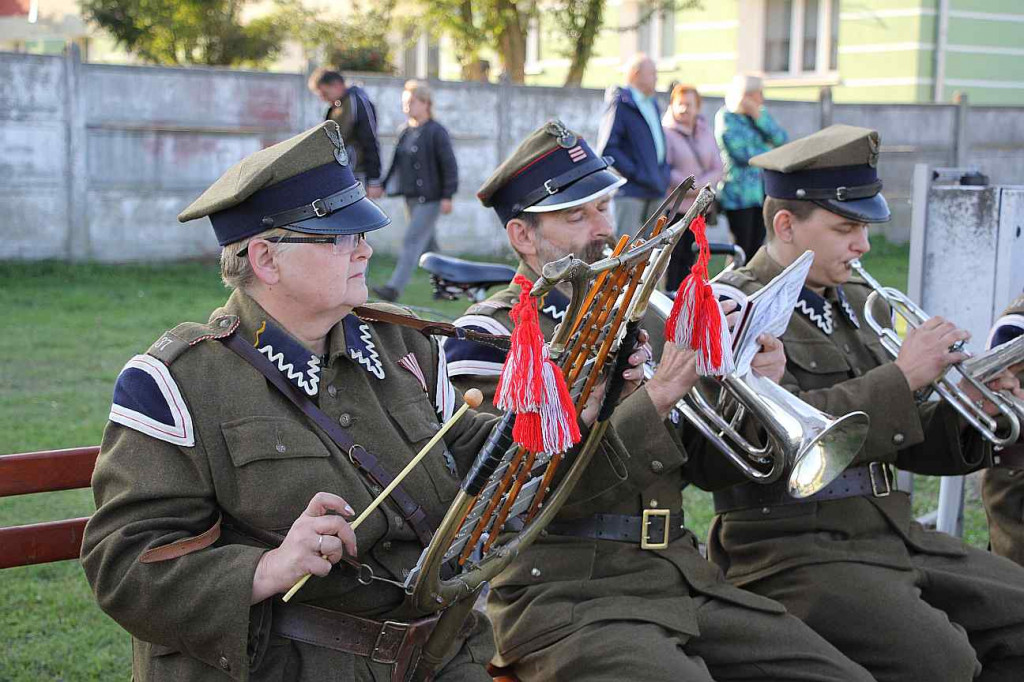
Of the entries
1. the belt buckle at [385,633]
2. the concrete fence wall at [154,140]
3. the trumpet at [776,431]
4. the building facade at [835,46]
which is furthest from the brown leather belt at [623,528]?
the building facade at [835,46]

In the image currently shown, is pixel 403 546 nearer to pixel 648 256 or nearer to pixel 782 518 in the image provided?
pixel 648 256

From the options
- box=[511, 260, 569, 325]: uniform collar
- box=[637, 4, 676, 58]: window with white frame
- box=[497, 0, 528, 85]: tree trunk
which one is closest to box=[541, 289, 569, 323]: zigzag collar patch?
box=[511, 260, 569, 325]: uniform collar

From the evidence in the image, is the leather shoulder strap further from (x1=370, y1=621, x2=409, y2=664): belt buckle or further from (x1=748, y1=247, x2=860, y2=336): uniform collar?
(x1=748, y1=247, x2=860, y2=336): uniform collar

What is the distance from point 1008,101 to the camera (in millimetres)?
25312

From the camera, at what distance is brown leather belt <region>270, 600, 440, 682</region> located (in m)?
2.59

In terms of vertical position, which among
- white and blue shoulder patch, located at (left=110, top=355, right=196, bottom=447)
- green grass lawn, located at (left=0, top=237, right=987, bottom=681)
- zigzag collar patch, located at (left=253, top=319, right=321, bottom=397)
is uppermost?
zigzag collar patch, located at (left=253, top=319, right=321, bottom=397)

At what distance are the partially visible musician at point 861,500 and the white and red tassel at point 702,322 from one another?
2.87 feet

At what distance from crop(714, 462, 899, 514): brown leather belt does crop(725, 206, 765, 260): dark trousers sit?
23.8ft

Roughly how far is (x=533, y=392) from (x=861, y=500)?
1.80m

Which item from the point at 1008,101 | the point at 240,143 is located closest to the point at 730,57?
the point at 1008,101

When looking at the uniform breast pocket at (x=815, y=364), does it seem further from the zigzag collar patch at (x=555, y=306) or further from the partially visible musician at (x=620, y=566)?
the zigzag collar patch at (x=555, y=306)

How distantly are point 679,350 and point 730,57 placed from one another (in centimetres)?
2398

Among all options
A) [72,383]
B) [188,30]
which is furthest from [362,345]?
[188,30]

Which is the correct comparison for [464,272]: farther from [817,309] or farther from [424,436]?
[424,436]
